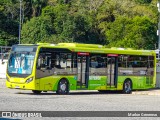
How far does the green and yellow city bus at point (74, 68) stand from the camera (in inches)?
990

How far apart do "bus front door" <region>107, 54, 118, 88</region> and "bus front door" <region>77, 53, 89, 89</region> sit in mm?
1874

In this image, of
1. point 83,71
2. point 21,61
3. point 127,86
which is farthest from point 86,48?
point 127,86

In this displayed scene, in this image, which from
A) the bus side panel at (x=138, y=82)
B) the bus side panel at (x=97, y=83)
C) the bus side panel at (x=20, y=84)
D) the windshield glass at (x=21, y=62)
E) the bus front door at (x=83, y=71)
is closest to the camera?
the bus side panel at (x=20, y=84)

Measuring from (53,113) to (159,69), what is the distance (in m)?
20.2

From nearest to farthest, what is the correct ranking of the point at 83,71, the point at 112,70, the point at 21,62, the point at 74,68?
the point at 21,62 → the point at 74,68 → the point at 83,71 → the point at 112,70

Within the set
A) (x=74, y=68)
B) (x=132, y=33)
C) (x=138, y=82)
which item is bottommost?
(x=138, y=82)

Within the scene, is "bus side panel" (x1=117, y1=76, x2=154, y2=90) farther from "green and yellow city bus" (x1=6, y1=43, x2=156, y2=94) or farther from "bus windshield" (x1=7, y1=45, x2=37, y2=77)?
"bus windshield" (x1=7, y1=45, x2=37, y2=77)

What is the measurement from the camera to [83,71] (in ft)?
89.9

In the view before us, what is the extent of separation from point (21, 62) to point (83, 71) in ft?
12.1

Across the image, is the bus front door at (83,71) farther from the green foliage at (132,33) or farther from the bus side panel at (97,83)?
the green foliage at (132,33)

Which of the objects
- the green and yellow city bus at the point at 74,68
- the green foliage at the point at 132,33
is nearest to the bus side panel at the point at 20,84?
the green and yellow city bus at the point at 74,68

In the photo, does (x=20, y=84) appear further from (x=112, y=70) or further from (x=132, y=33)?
(x=132, y=33)

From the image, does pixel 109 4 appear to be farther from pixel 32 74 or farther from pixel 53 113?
pixel 53 113

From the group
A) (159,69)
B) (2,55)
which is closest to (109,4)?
(2,55)
